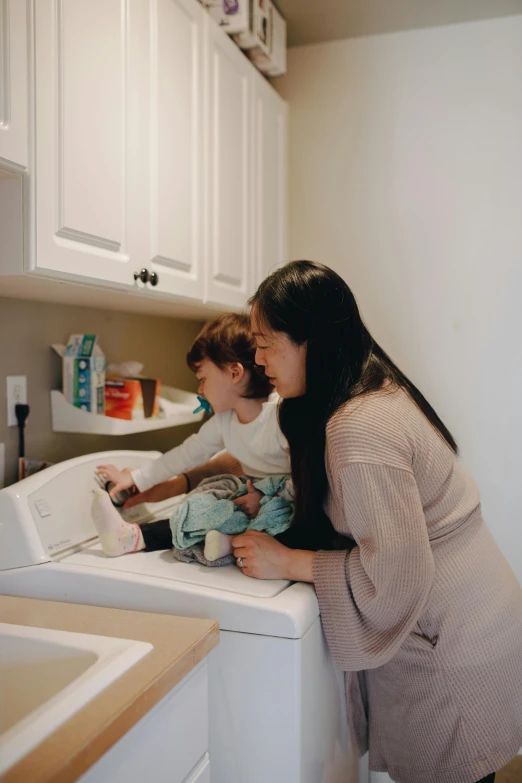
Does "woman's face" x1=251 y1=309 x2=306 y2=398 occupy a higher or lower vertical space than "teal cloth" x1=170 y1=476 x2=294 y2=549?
higher

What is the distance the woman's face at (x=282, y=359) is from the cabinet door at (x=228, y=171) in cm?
56

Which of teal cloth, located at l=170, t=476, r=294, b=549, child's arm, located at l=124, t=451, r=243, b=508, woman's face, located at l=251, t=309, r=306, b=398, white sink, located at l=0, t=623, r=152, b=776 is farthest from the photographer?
child's arm, located at l=124, t=451, r=243, b=508

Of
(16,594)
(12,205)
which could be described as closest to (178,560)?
(16,594)

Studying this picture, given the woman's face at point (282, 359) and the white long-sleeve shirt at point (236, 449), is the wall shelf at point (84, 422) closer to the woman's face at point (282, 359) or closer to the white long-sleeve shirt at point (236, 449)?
the white long-sleeve shirt at point (236, 449)

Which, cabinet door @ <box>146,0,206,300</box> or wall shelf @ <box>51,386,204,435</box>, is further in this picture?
wall shelf @ <box>51,386,204,435</box>

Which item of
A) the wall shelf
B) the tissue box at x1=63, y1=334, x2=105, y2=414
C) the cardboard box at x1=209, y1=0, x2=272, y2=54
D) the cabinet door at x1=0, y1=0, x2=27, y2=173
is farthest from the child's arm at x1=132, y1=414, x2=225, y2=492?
the cardboard box at x1=209, y1=0, x2=272, y2=54

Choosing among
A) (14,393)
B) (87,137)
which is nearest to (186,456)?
(14,393)

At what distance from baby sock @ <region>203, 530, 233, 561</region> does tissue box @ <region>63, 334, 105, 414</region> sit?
540mm

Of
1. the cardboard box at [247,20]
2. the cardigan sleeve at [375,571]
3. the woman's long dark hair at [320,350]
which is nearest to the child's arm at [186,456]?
the woman's long dark hair at [320,350]

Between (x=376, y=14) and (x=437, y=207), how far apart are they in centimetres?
66

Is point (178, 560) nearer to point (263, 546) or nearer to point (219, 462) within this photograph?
point (263, 546)

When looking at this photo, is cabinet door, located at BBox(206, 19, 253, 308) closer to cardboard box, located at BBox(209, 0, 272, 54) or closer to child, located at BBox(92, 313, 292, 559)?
cardboard box, located at BBox(209, 0, 272, 54)

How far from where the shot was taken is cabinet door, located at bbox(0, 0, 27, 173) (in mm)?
1048

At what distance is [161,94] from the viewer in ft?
5.01
